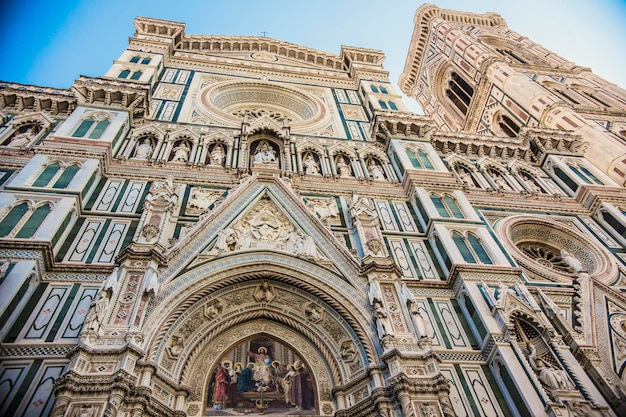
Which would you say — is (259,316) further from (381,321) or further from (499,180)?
(499,180)

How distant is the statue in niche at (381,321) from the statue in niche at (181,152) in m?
6.41

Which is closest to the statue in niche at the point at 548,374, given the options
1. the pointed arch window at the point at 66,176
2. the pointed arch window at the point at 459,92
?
the pointed arch window at the point at 66,176

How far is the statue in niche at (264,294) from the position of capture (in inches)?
335

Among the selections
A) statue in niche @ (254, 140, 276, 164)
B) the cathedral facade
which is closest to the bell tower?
the cathedral facade

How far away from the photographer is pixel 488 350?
7.71m

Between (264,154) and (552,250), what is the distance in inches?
289

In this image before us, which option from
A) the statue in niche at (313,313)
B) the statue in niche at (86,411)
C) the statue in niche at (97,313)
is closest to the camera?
the statue in niche at (86,411)

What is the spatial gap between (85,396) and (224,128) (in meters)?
9.06

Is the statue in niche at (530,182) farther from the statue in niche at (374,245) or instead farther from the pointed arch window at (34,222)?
the pointed arch window at (34,222)

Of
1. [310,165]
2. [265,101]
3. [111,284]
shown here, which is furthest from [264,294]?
[265,101]

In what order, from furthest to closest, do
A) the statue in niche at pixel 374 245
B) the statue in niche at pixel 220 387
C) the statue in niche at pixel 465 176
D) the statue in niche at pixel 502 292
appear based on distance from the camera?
the statue in niche at pixel 465 176, the statue in niche at pixel 374 245, the statue in niche at pixel 502 292, the statue in niche at pixel 220 387

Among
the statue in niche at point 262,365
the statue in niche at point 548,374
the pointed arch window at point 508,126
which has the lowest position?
the statue in niche at point 548,374

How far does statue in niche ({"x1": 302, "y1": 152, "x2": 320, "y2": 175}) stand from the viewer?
12295 millimetres

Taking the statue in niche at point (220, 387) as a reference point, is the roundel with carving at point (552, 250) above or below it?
above
